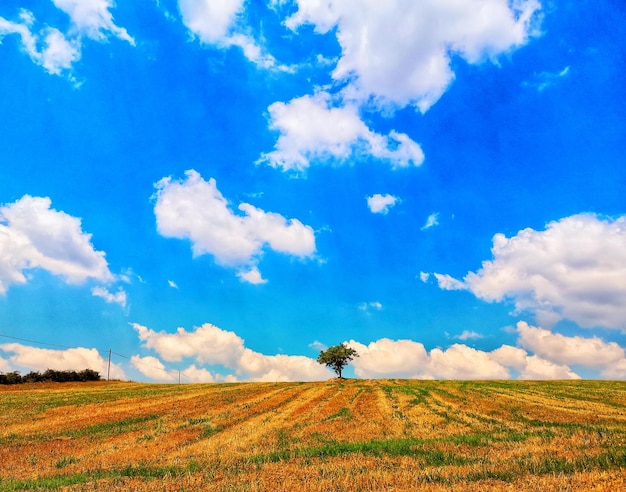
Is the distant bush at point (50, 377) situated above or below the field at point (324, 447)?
above

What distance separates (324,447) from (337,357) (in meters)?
89.7

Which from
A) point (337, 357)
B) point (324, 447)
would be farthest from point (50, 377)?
point (324, 447)

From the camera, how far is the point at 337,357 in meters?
106

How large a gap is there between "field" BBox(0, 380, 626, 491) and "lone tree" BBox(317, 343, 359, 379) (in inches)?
2653

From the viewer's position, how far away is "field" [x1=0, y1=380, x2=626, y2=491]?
12.4 metres

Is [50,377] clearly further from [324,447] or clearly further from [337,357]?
[324,447]

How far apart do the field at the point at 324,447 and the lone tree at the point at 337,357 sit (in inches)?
2653

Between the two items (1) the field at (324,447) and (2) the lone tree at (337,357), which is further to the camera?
(2) the lone tree at (337,357)

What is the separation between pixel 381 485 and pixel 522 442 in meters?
8.73

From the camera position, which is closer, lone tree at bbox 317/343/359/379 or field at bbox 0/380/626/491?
field at bbox 0/380/626/491

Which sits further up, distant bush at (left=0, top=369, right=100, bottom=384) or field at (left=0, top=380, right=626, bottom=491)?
distant bush at (left=0, top=369, right=100, bottom=384)

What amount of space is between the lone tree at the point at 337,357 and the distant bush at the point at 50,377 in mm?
51175

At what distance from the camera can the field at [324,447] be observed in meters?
12.4

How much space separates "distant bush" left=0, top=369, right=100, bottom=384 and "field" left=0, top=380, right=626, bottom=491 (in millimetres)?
56109
